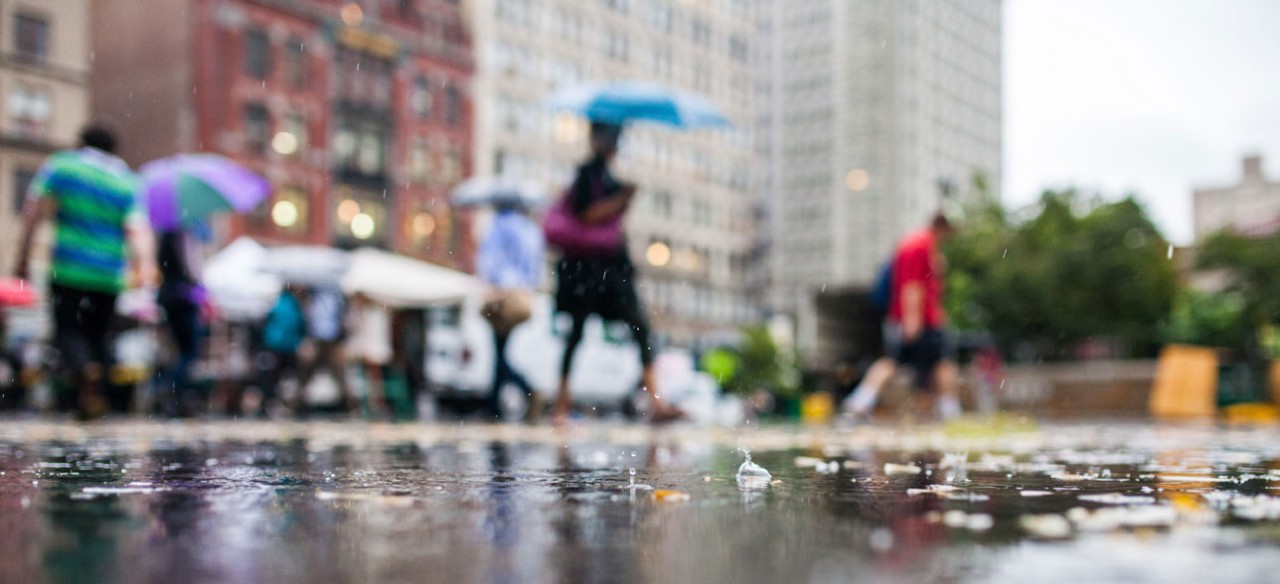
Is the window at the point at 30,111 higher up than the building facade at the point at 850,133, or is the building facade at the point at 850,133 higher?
the building facade at the point at 850,133

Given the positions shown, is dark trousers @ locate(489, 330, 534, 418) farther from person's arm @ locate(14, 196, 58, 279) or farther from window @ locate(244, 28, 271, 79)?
window @ locate(244, 28, 271, 79)

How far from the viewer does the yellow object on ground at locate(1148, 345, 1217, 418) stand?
68.2ft

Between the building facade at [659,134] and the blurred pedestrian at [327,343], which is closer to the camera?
the blurred pedestrian at [327,343]

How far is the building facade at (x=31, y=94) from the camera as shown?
137 ft

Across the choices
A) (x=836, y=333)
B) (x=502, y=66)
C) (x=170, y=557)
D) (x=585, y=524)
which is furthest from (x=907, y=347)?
(x=502, y=66)

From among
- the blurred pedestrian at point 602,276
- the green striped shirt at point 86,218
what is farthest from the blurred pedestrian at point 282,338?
the blurred pedestrian at point 602,276

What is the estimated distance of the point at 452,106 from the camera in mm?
63062

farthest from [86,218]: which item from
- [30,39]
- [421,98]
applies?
[421,98]

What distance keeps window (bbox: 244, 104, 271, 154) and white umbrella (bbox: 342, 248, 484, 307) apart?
31.2 metres

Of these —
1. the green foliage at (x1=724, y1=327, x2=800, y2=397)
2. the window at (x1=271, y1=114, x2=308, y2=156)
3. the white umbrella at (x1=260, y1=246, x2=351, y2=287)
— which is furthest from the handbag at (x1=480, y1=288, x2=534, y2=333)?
the green foliage at (x1=724, y1=327, x2=800, y2=397)

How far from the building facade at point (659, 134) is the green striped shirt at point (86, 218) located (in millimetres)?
55755

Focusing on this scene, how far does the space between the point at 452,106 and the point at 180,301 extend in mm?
51619

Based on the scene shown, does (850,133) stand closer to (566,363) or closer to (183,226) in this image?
(183,226)

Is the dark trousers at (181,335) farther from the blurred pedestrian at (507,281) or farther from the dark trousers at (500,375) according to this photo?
the dark trousers at (500,375)
